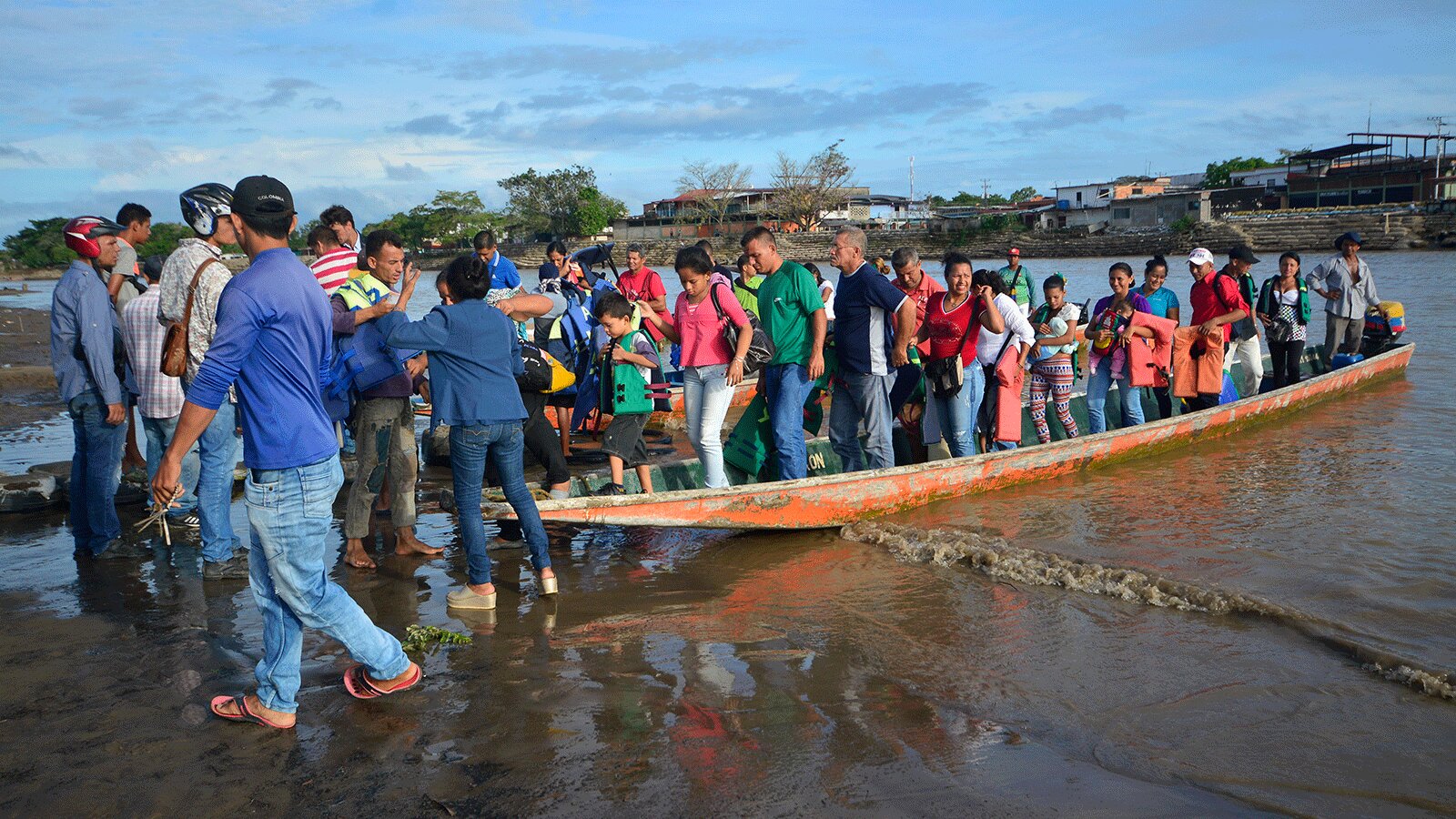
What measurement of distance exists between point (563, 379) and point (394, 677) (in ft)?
9.07

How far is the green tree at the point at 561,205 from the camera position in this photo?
7588 centimetres

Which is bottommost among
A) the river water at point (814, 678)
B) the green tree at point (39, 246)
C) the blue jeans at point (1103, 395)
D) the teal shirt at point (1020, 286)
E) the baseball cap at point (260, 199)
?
the river water at point (814, 678)

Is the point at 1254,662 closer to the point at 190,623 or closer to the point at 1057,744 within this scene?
the point at 1057,744

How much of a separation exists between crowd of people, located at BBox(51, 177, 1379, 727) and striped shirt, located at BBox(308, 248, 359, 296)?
20 millimetres

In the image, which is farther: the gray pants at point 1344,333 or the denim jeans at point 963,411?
the gray pants at point 1344,333

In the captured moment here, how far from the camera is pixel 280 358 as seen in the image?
3.29m

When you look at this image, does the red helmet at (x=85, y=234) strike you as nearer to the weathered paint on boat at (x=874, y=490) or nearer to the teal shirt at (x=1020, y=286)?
the weathered paint on boat at (x=874, y=490)

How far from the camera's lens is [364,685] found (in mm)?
3795

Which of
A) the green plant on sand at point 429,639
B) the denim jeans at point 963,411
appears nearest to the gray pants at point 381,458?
the green plant on sand at point 429,639

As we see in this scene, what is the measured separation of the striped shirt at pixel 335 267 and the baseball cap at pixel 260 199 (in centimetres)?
238

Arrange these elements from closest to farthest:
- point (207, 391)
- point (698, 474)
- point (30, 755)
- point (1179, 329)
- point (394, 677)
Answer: point (207, 391) → point (30, 755) → point (394, 677) → point (698, 474) → point (1179, 329)

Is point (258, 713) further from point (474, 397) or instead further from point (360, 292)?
point (360, 292)

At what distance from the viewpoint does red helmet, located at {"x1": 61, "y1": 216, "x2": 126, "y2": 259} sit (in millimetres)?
5543

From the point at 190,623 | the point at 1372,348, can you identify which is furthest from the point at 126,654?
the point at 1372,348
